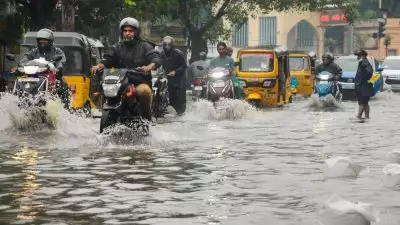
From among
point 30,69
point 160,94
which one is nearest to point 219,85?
point 160,94

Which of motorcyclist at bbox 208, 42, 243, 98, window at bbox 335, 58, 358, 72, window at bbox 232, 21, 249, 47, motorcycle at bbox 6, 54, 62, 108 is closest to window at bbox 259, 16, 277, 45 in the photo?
window at bbox 232, 21, 249, 47

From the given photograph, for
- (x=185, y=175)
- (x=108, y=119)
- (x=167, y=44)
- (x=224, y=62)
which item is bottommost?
(x=185, y=175)

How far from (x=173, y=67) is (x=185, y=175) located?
1333 cm

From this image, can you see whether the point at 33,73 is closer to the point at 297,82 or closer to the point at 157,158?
the point at 157,158

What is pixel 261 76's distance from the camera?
29188mm

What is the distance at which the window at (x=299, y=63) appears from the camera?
38647mm

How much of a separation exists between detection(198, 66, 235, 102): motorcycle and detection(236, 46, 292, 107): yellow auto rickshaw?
5.09 meters

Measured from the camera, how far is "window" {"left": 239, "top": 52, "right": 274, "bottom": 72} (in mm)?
29562

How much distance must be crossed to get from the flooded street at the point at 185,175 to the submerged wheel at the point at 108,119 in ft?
1.02

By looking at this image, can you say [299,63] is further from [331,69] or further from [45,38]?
[45,38]

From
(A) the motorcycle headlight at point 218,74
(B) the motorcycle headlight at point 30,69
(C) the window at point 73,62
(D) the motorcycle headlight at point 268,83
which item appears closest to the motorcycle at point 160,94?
(A) the motorcycle headlight at point 218,74

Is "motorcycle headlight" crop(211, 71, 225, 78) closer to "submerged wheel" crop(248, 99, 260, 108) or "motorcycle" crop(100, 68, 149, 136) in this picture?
"submerged wheel" crop(248, 99, 260, 108)

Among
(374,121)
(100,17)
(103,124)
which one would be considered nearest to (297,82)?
(100,17)

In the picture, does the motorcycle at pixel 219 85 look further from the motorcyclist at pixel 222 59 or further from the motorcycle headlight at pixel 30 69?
the motorcycle headlight at pixel 30 69
